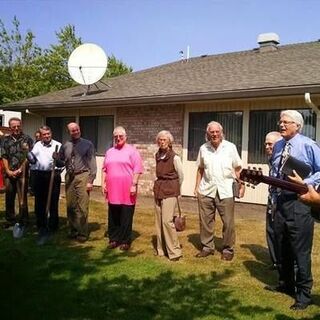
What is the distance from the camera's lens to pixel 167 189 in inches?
267

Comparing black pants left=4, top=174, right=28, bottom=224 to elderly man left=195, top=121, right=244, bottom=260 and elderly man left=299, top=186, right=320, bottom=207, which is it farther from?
elderly man left=299, top=186, right=320, bottom=207

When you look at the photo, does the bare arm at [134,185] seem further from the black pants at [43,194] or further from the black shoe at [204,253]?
the black pants at [43,194]

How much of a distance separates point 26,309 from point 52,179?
3.45m

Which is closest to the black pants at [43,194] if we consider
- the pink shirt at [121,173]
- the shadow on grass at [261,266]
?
the pink shirt at [121,173]

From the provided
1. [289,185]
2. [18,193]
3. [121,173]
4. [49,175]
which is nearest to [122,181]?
[121,173]

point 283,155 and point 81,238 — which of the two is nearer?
point 283,155

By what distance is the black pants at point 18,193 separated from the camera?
852 cm

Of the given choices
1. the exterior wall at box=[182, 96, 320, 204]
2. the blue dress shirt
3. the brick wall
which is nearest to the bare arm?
the blue dress shirt

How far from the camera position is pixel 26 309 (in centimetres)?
484

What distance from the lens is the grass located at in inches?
191

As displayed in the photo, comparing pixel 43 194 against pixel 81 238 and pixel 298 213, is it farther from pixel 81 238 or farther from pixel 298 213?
pixel 298 213

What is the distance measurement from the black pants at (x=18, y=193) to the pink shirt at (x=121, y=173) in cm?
199

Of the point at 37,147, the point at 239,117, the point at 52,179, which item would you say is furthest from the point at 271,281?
the point at 239,117

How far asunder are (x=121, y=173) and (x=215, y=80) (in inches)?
306
